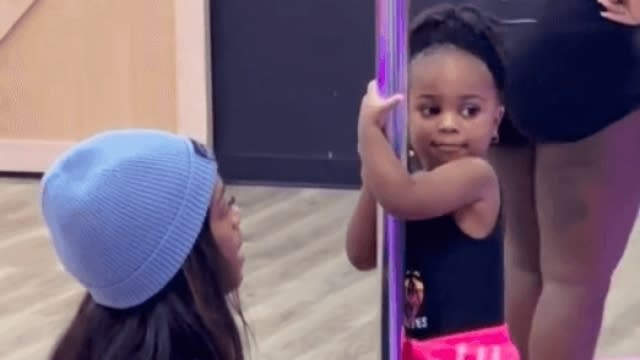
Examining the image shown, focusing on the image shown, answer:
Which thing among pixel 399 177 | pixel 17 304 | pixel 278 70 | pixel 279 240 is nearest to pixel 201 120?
pixel 278 70

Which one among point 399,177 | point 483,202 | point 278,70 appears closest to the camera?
point 399,177

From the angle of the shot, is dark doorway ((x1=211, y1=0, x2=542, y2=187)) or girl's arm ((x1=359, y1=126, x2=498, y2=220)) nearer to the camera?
girl's arm ((x1=359, y1=126, x2=498, y2=220))

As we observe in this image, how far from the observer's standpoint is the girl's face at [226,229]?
1.94m

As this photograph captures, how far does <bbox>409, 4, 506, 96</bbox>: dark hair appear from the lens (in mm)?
2299

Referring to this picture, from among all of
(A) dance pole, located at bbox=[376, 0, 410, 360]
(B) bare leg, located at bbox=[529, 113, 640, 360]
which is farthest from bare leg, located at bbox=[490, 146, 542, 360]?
(A) dance pole, located at bbox=[376, 0, 410, 360]

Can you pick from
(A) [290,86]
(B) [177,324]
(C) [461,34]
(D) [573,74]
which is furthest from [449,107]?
(A) [290,86]

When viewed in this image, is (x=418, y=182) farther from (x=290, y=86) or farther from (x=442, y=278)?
(x=290, y=86)

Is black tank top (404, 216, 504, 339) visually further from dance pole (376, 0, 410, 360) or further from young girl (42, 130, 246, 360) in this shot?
young girl (42, 130, 246, 360)

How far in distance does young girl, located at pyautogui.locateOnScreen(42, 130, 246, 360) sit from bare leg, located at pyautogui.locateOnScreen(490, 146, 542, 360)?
30.6 inches

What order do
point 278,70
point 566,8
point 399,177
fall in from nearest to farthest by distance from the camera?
point 399,177
point 566,8
point 278,70

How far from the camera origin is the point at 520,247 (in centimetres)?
269

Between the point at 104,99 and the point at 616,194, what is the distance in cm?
338

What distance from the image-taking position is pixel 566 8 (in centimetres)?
247

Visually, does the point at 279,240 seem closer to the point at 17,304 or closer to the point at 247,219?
the point at 247,219
